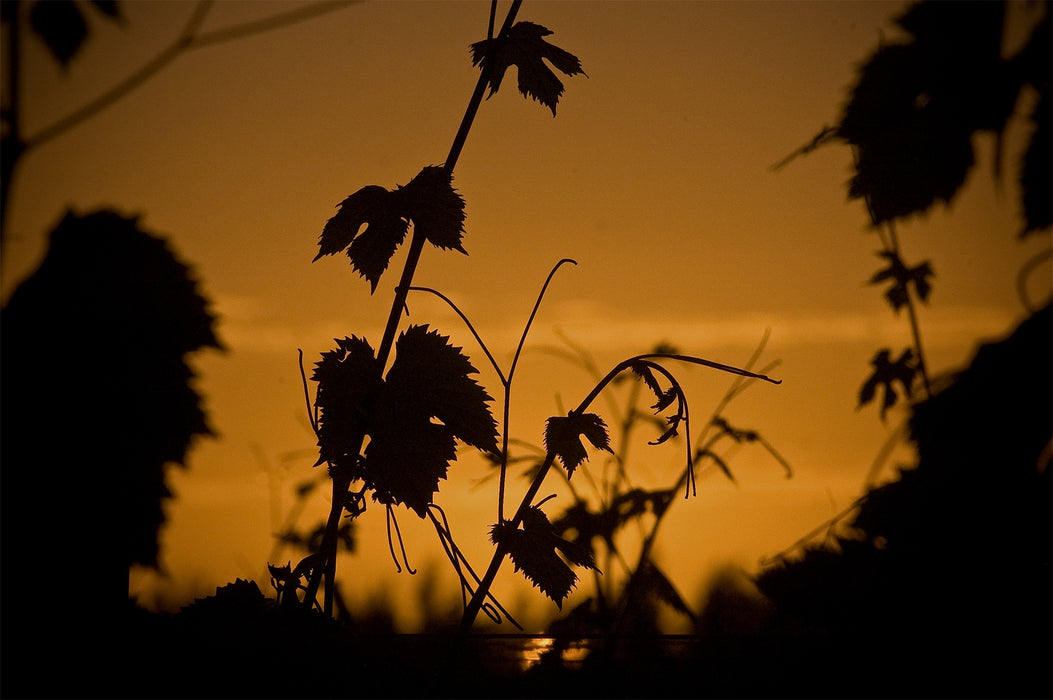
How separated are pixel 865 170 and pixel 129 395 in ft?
2.78

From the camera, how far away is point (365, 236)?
59cm

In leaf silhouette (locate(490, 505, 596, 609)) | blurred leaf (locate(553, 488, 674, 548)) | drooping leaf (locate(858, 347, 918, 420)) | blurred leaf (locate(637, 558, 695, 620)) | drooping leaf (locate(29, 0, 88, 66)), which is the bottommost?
blurred leaf (locate(637, 558, 695, 620))

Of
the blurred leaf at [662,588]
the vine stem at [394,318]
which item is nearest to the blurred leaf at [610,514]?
the blurred leaf at [662,588]

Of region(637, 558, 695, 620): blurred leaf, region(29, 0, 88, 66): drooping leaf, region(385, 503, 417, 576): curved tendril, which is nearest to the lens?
region(29, 0, 88, 66): drooping leaf

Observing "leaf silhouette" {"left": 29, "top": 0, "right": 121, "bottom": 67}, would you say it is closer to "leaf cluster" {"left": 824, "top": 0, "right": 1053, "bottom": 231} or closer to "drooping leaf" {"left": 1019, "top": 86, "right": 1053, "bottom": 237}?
"leaf cluster" {"left": 824, "top": 0, "right": 1053, "bottom": 231}

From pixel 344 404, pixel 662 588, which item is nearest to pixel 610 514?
pixel 662 588

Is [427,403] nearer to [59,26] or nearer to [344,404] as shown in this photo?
[344,404]

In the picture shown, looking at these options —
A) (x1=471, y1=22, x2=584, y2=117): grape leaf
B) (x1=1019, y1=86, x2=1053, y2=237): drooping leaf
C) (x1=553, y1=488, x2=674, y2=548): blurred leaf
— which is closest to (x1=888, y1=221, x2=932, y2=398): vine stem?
(x1=1019, y1=86, x2=1053, y2=237): drooping leaf

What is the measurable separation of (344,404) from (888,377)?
63 centimetres

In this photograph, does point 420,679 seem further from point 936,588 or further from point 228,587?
point 936,588

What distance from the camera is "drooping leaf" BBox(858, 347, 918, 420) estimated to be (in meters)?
0.85

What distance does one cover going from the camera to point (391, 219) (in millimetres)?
585

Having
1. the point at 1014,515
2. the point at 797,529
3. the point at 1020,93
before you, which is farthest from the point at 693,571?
the point at 1020,93

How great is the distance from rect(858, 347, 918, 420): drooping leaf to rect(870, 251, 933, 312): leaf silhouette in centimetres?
6
